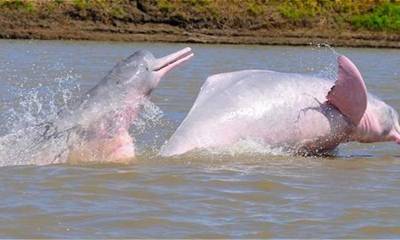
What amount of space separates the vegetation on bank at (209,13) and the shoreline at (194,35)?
2.07 feet

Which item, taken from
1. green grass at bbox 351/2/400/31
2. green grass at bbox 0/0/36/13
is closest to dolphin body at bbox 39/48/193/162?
green grass at bbox 0/0/36/13

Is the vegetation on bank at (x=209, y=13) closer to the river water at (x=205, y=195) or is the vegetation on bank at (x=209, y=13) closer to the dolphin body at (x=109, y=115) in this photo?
the river water at (x=205, y=195)

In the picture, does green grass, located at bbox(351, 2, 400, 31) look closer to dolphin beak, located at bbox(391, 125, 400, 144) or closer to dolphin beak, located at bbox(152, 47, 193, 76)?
dolphin beak, located at bbox(391, 125, 400, 144)

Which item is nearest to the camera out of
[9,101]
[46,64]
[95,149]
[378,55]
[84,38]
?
[95,149]

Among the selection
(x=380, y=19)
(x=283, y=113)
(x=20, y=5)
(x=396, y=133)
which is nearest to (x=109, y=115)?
(x=283, y=113)

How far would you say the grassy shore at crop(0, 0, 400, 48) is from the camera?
135ft

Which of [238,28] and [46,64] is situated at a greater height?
[46,64]

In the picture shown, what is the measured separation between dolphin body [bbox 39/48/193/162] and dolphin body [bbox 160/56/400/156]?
45 centimetres

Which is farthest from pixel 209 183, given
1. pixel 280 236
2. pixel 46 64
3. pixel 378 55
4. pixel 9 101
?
pixel 378 55

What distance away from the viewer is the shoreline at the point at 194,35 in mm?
40125

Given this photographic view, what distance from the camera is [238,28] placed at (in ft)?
144

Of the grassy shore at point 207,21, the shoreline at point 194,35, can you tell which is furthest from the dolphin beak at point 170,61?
the grassy shore at point 207,21

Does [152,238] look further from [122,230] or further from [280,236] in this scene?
[280,236]

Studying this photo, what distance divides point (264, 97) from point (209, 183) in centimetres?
157
